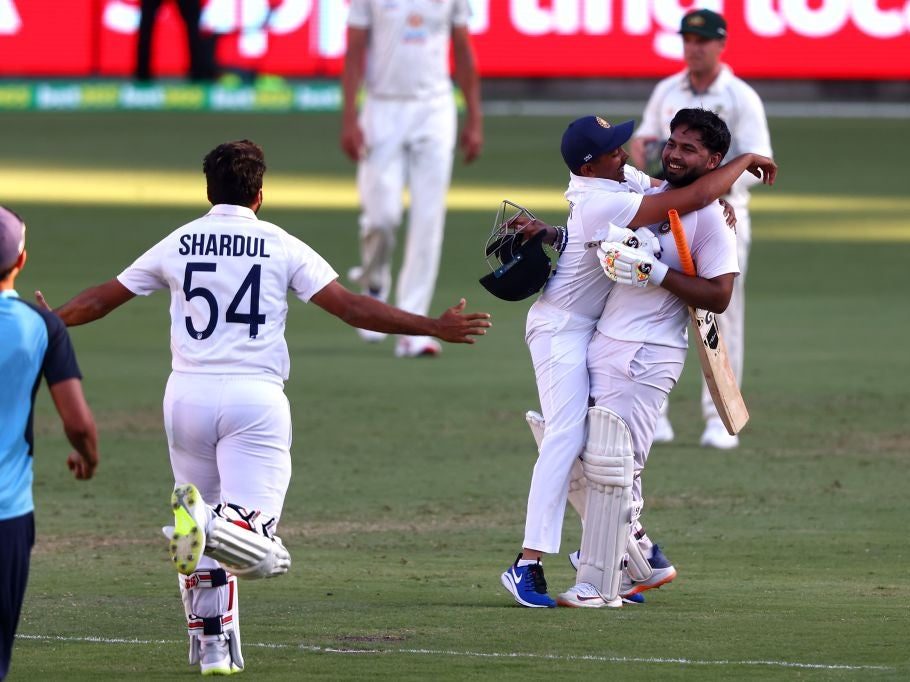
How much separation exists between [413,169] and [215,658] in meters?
8.95

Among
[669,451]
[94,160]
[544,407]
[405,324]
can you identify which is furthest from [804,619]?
[94,160]

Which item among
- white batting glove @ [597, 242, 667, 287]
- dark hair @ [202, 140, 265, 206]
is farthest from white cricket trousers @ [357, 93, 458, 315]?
dark hair @ [202, 140, 265, 206]

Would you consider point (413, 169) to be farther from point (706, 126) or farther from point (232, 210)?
point (232, 210)

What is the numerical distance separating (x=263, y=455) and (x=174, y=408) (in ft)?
1.09

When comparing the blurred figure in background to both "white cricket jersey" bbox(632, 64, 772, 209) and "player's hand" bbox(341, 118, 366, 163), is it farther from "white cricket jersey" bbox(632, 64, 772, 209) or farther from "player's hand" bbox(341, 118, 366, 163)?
"white cricket jersey" bbox(632, 64, 772, 209)

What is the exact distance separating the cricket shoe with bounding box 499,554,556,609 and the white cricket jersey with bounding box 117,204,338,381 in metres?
1.45

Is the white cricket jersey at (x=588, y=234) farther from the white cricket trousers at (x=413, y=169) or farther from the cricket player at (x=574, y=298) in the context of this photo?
the white cricket trousers at (x=413, y=169)

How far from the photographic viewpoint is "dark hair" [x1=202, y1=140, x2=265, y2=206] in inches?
267

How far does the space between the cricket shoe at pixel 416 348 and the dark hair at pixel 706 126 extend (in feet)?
24.0

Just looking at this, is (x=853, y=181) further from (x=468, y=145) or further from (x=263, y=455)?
(x=263, y=455)

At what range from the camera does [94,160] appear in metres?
30.6

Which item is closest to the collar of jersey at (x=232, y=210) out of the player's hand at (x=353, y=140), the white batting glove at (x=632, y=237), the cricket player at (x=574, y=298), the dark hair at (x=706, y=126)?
the cricket player at (x=574, y=298)

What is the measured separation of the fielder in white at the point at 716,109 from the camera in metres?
11.6

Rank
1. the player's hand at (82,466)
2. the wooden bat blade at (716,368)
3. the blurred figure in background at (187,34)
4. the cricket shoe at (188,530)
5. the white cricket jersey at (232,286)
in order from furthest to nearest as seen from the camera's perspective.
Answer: the blurred figure in background at (187,34) → the wooden bat blade at (716,368) → the white cricket jersey at (232,286) → the cricket shoe at (188,530) → the player's hand at (82,466)
